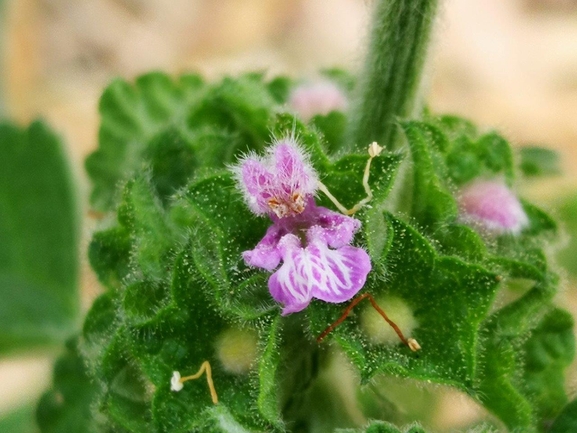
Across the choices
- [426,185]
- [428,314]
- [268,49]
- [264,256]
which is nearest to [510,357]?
[428,314]

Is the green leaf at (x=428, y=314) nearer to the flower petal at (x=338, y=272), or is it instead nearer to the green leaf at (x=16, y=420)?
the flower petal at (x=338, y=272)

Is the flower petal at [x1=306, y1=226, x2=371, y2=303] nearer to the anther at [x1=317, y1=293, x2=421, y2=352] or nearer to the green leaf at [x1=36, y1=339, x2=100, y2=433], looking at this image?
the anther at [x1=317, y1=293, x2=421, y2=352]

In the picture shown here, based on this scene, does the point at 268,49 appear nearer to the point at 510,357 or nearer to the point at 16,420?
the point at 16,420

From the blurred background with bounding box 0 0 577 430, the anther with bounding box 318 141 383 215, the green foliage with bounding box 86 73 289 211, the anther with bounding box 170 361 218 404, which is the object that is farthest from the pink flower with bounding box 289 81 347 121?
the blurred background with bounding box 0 0 577 430

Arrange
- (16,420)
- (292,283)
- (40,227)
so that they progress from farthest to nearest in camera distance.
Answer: (16,420) → (40,227) → (292,283)

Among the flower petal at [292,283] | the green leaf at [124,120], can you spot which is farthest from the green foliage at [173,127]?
the flower petal at [292,283]

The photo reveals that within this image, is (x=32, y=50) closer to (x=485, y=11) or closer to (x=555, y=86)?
(x=485, y=11)
